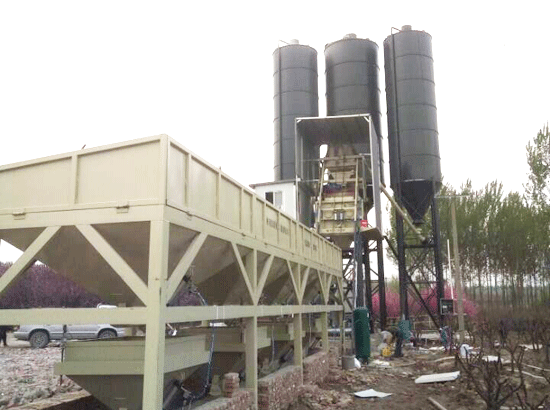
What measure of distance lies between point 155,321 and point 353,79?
20328 millimetres

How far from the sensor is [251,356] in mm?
8125

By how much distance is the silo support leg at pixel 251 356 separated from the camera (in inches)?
315

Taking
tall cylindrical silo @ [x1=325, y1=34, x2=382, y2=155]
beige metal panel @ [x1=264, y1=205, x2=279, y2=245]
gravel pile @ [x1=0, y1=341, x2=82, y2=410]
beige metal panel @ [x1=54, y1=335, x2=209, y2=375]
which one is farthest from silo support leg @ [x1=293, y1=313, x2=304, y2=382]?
tall cylindrical silo @ [x1=325, y1=34, x2=382, y2=155]

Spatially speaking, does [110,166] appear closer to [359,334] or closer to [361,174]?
[359,334]

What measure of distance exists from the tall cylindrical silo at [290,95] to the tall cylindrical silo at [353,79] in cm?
93

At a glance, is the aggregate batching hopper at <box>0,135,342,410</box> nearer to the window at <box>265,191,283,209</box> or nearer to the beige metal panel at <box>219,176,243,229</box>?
the beige metal panel at <box>219,176,243,229</box>

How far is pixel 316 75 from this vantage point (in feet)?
83.3

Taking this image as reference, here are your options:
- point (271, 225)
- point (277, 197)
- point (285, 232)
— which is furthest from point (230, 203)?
point (277, 197)

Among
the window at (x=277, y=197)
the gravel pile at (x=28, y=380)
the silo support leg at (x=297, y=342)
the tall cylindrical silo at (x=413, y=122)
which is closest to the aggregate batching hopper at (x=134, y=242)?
the gravel pile at (x=28, y=380)

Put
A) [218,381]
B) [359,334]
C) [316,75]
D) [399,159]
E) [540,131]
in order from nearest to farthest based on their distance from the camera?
[218,381] → [359,334] → [399,159] → [316,75] → [540,131]

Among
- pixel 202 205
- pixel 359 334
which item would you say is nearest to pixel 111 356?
pixel 202 205

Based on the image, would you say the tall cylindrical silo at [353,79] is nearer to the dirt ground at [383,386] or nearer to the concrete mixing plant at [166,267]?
the concrete mixing plant at [166,267]

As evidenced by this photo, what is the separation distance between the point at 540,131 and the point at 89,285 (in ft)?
95.8

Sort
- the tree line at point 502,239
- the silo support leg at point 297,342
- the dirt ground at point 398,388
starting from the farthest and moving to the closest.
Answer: the tree line at point 502,239 < the silo support leg at point 297,342 < the dirt ground at point 398,388
